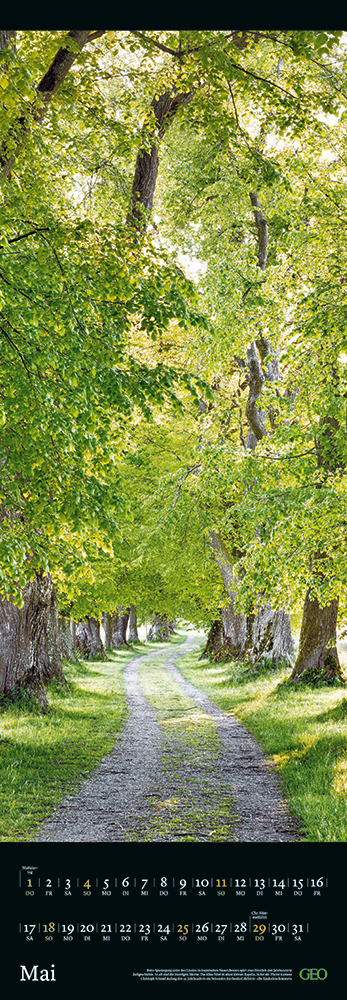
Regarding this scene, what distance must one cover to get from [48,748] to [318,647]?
274 inches

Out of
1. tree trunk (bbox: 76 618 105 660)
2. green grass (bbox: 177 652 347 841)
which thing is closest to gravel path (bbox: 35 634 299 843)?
green grass (bbox: 177 652 347 841)

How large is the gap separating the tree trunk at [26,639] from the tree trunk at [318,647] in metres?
5.84

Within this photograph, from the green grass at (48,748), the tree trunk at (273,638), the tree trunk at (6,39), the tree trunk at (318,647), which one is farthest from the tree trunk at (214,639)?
the tree trunk at (6,39)

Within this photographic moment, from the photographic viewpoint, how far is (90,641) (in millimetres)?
31766

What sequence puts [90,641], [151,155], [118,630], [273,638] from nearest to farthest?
[151,155], [273,638], [90,641], [118,630]

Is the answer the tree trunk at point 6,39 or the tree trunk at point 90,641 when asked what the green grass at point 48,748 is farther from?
the tree trunk at point 90,641

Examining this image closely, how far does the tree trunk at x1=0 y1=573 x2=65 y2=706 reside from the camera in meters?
12.6

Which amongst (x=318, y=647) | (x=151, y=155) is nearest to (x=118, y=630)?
(x=318, y=647)

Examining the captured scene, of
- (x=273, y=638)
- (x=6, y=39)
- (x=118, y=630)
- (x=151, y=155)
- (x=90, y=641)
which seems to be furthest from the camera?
(x=118, y=630)

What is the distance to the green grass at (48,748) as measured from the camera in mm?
6773

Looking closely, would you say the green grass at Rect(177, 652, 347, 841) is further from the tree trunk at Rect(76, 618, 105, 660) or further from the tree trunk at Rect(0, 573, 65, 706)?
the tree trunk at Rect(76, 618, 105, 660)

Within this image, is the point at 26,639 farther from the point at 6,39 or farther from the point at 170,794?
the point at 6,39
